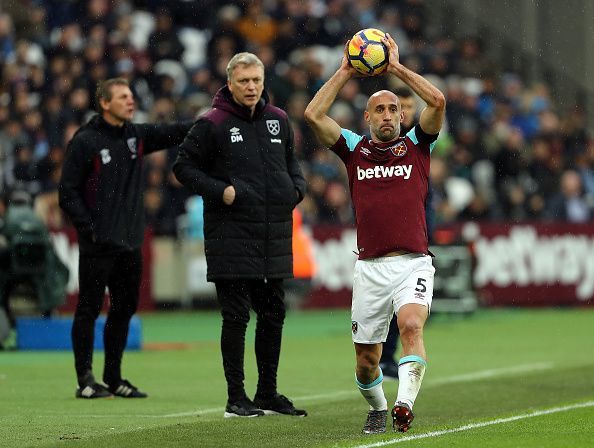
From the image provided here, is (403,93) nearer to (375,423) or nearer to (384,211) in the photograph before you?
(384,211)

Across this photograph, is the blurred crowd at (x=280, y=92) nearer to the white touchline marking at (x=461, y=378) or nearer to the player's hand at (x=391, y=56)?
the white touchline marking at (x=461, y=378)

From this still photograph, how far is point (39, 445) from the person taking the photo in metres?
8.41

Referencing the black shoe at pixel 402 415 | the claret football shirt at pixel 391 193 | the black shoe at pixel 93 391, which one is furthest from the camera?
the black shoe at pixel 93 391

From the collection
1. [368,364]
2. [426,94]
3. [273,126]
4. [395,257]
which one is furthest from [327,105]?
[368,364]

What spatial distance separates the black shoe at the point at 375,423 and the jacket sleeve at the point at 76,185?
3.17m

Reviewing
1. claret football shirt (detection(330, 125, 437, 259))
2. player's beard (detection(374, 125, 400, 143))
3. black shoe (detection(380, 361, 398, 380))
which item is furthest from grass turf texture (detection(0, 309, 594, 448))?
player's beard (detection(374, 125, 400, 143))

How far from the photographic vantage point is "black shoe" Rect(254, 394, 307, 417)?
396 inches

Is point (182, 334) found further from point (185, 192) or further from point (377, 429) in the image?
point (377, 429)

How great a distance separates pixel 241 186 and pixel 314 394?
2410mm

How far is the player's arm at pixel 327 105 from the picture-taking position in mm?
9109

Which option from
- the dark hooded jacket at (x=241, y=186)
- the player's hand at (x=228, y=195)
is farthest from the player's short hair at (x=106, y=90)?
the player's hand at (x=228, y=195)

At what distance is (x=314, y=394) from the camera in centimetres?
1166

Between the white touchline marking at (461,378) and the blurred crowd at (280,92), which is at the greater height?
the blurred crowd at (280,92)

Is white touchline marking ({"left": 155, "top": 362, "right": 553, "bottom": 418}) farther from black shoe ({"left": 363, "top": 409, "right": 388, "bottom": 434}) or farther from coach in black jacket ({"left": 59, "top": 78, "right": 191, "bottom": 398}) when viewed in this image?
black shoe ({"left": 363, "top": 409, "right": 388, "bottom": 434})
